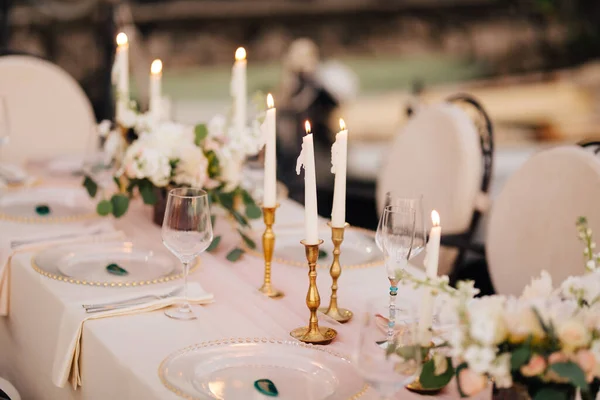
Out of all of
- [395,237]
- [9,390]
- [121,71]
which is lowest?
[9,390]

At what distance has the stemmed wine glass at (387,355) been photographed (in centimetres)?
102

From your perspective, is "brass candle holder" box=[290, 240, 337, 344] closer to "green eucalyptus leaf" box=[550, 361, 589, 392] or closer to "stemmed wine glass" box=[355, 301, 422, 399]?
"stemmed wine glass" box=[355, 301, 422, 399]

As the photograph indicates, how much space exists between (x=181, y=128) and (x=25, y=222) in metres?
0.47

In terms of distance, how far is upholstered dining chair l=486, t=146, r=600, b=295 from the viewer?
76.5 inches

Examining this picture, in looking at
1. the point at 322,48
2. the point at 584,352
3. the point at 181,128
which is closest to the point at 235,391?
the point at 584,352

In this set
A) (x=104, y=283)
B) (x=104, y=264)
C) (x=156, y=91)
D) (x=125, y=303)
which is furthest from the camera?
(x=156, y=91)

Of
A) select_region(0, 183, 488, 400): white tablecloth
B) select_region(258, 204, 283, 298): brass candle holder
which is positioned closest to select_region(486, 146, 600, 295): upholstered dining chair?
select_region(0, 183, 488, 400): white tablecloth

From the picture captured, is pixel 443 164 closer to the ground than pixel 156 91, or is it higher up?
closer to the ground

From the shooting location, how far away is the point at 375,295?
1.70m

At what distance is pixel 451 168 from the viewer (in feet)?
8.48

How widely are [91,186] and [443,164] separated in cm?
108

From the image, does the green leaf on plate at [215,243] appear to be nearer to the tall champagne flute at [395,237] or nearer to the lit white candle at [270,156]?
the lit white candle at [270,156]

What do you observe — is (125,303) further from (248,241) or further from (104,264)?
(248,241)

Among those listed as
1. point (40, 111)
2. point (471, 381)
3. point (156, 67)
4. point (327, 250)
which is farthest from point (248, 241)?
point (40, 111)
